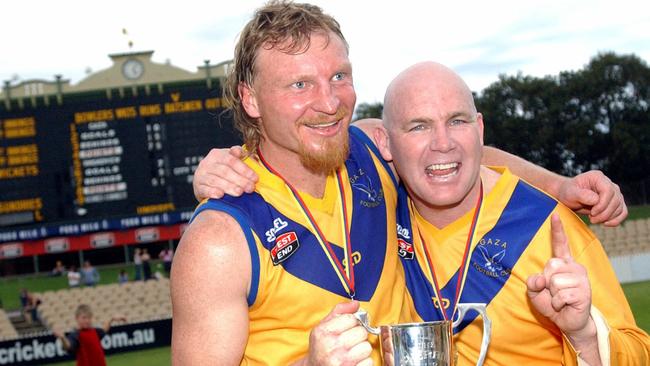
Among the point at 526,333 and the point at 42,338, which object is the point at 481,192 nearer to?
the point at 526,333

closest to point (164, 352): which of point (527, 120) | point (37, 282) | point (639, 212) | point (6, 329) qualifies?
point (6, 329)

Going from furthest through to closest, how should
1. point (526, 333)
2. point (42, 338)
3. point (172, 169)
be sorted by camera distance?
point (172, 169) < point (42, 338) < point (526, 333)

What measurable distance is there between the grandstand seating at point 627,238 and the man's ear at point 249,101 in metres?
17.8

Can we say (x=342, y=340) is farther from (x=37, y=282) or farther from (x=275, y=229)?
(x=37, y=282)

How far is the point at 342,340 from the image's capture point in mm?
2633

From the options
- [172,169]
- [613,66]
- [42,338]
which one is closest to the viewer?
[42,338]

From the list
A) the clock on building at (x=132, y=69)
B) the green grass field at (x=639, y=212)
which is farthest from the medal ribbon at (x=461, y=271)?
the green grass field at (x=639, y=212)

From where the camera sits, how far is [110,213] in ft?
76.9

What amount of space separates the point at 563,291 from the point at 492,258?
2.49 ft

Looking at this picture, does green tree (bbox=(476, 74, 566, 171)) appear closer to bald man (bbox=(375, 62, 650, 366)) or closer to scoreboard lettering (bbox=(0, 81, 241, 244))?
scoreboard lettering (bbox=(0, 81, 241, 244))

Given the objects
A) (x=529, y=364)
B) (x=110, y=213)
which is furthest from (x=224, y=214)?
(x=110, y=213)

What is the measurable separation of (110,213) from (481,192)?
20.7 m

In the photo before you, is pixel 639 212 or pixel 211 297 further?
pixel 639 212

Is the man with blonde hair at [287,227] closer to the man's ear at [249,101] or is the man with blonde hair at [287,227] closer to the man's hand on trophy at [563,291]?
the man's ear at [249,101]
